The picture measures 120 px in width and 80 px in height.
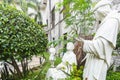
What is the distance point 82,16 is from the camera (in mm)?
6145

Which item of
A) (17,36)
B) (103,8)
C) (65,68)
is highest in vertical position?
(103,8)

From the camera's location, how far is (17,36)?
4875 millimetres

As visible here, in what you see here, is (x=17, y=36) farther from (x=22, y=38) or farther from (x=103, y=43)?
(x=103, y=43)

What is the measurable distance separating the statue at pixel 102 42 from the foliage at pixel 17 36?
197 centimetres

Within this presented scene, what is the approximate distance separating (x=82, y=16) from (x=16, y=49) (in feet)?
7.30

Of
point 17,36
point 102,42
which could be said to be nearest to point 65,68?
point 102,42

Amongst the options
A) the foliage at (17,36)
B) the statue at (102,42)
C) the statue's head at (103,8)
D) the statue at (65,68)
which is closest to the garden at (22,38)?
the foliage at (17,36)

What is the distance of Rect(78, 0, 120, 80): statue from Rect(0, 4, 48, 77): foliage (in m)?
1.97

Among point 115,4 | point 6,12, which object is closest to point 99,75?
point 6,12

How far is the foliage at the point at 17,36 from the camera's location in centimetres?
476

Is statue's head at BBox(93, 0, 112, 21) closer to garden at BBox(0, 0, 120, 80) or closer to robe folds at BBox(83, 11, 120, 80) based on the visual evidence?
robe folds at BBox(83, 11, 120, 80)

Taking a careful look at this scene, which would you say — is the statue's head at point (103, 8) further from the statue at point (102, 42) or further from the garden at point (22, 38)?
the garden at point (22, 38)

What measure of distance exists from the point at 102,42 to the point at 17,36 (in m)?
2.29

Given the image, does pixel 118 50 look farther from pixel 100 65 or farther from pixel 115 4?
pixel 100 65
